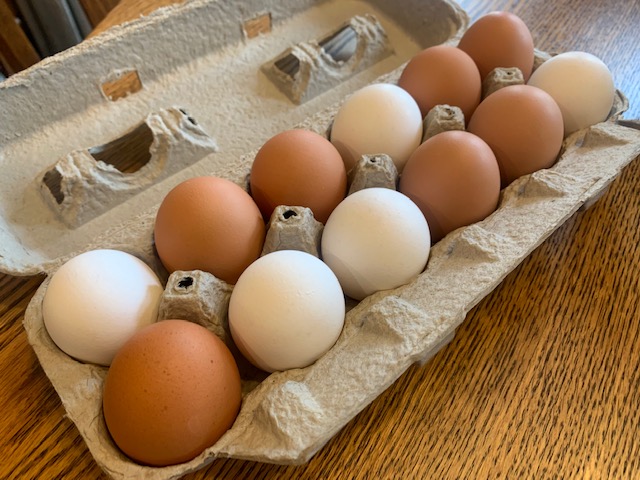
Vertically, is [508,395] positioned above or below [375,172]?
below

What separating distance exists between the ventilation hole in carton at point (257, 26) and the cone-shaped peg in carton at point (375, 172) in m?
0.56

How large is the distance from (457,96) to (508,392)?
465 millimetres

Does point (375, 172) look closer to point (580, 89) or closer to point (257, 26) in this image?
point (580, 89)

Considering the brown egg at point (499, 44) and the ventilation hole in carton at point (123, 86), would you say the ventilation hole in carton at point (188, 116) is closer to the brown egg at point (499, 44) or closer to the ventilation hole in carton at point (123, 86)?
the ventilation hole in carton at point (123, 86)

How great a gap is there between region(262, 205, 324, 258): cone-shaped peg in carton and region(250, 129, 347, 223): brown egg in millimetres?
38

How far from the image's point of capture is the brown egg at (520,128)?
30.0 inches

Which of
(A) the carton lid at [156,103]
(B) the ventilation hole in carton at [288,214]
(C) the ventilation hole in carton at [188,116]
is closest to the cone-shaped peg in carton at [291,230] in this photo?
(B) the ventilation hole in carton at [288,214]

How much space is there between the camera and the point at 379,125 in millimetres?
797

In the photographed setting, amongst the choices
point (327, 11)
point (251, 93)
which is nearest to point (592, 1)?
point (327, 11)

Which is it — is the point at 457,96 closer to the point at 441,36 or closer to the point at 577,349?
the point at 441,36

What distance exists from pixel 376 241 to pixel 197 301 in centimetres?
23

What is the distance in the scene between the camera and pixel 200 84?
1.09 metres

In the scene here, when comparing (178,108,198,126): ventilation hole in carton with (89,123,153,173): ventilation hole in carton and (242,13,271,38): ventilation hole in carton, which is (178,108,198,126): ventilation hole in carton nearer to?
(89,123,153,173): ventilation hole in carton

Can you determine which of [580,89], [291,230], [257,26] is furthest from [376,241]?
[257,26]
